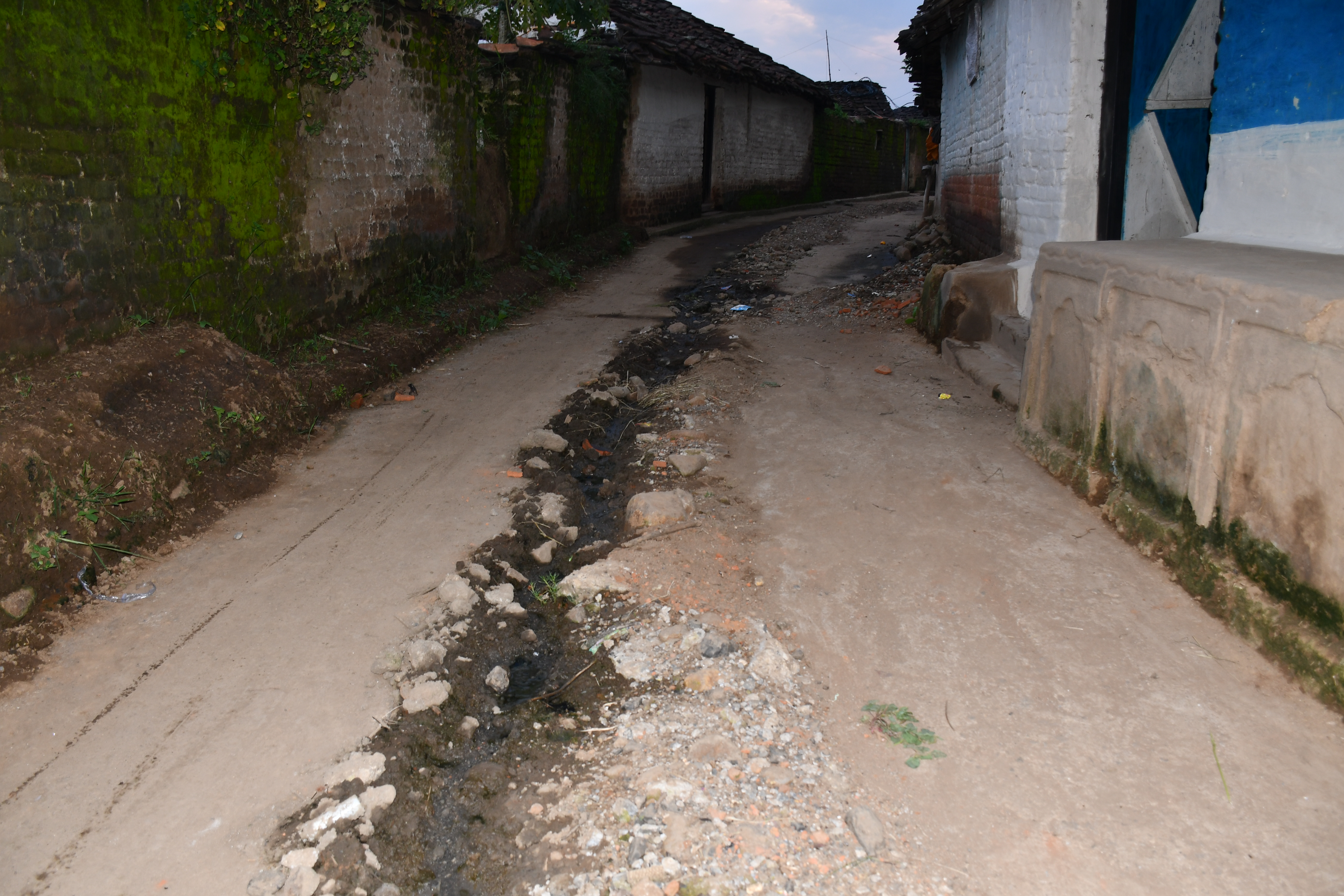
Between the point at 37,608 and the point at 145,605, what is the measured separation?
34cm

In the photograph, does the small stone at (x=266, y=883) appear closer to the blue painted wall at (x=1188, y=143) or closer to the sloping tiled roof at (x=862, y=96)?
the blue painted wall at (x=1188, y=143)

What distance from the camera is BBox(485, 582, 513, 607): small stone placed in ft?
10.7

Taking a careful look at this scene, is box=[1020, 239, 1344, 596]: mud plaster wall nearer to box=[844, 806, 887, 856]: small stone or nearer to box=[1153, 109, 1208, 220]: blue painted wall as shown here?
box=[844, 806, 887, 856]: small stone

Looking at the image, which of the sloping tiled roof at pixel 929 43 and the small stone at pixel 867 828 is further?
the sloping tiled roof at pixel 929 43

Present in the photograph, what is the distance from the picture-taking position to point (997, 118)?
744 centimetres

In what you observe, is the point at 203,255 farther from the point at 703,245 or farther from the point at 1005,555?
the point at 703,245

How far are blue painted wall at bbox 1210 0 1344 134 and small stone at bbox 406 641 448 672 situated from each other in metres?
4.41

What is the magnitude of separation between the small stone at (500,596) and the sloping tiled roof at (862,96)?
26.0m

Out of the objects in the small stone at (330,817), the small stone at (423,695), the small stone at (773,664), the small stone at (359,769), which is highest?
the small stone at (773,664)

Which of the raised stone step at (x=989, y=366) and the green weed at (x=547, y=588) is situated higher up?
the raised stone step at (x=989, y=366)

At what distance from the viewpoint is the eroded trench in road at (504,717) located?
2117mm

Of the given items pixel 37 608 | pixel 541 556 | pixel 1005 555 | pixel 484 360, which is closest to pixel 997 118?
pixel 484 360

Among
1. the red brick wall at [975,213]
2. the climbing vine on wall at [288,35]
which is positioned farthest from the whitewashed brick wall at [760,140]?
the climbing vine on wall at [288,35]

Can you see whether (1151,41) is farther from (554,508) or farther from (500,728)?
(500,728)
